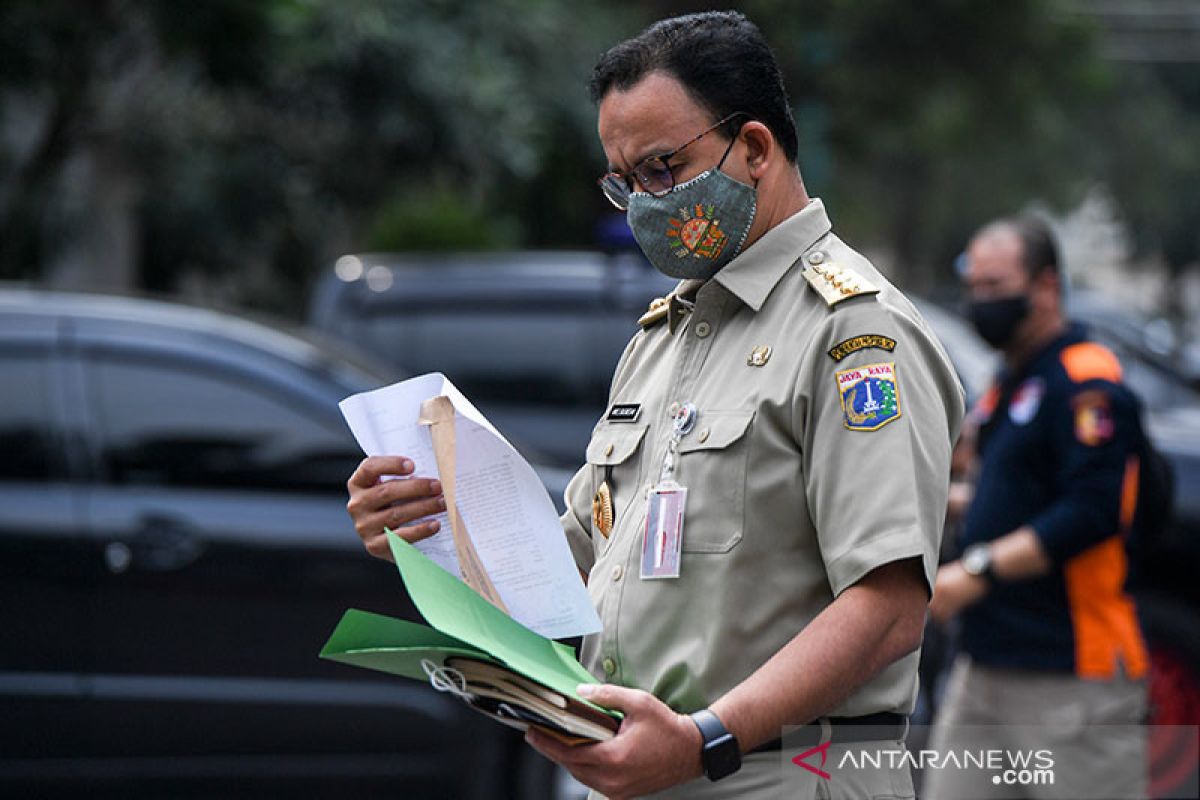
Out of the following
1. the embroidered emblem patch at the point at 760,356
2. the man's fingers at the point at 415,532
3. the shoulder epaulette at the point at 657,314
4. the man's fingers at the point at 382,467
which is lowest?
the man's fingers at the point at 415,532

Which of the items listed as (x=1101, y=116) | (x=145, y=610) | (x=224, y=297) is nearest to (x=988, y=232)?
(x=145, y=610)

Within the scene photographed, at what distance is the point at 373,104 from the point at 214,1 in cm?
193

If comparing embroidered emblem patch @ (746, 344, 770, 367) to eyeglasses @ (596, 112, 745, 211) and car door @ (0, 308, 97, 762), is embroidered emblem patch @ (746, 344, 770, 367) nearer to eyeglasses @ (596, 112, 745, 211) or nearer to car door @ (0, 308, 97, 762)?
eyeglasses @ (596, 112, 745, 211)

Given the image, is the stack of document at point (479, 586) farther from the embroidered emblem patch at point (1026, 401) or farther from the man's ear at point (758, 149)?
the embroidered emblem patch at point (1026, 401)

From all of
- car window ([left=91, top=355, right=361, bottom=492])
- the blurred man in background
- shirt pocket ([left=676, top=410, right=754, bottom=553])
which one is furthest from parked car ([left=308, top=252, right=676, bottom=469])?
shirt pocket ([left=676, top=410, right=754, bottom=553])

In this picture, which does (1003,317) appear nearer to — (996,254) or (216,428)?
(996,254)

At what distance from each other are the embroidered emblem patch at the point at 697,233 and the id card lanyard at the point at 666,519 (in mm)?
215

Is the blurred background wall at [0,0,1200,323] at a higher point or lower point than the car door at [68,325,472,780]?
higher

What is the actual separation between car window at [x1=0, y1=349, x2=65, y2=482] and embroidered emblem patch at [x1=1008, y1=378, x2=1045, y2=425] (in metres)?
2.77

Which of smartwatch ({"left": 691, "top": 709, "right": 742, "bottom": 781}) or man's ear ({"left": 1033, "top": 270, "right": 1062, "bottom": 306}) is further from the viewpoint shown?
man's ear ({"left": 1033, "top": 270, "right": 1062, "bottom": 306})

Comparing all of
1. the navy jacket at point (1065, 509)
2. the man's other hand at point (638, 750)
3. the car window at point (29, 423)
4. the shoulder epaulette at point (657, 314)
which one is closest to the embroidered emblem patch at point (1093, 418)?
the navy jacket at point (1065, 509)

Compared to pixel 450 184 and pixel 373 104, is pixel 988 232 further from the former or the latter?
pixel 450 184

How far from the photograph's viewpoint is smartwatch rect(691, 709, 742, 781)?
197cm

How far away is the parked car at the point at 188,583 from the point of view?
4789 millimetres
